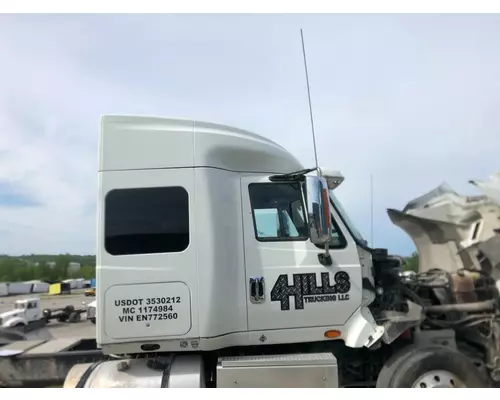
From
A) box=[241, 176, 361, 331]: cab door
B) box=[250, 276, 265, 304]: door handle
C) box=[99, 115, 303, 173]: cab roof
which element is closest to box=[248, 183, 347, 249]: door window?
box=[241, 176, 361, 331]: cab door

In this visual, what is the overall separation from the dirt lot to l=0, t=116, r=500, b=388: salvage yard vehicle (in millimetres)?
1844

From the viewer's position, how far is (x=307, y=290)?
3.79 meters

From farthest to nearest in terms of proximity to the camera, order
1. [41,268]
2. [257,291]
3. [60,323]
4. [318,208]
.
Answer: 1. [60,323]
2. [41,268]
3. [257,291]
4. [318,208]

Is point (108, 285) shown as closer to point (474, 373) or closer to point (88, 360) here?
point (88, 360)

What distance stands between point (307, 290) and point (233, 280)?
696mm

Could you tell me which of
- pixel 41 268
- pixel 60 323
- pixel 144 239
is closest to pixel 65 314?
pixel 60 323

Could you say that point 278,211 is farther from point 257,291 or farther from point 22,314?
point 22,314

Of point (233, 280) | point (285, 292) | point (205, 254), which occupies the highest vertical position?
point (205, 254)

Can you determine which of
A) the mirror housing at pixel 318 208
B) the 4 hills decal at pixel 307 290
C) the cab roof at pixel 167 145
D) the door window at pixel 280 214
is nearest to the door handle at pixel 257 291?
the 4 hills decal at pixel 307 290

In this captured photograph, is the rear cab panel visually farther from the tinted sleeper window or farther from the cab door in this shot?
the cab door

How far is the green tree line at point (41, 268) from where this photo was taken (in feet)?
13.6

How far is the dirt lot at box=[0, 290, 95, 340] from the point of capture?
225 inches

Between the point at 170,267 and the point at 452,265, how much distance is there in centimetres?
395

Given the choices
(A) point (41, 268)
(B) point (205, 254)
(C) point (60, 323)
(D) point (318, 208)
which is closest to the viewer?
(D) point (318, 208)
